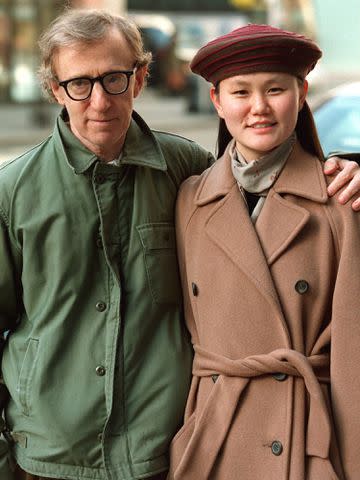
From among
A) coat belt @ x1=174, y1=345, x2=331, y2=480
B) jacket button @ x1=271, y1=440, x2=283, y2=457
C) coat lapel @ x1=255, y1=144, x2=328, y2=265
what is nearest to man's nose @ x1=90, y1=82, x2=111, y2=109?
coat lapel @ x1=255, y1=144, x2=328, y2=265

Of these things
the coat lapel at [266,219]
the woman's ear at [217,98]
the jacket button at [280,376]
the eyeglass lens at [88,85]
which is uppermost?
the eyeglass lens at [88,85]

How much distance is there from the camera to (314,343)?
97.6 inches

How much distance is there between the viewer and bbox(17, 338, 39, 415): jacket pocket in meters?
2.67

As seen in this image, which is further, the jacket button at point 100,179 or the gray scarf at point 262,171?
the jacket button at point 100,179

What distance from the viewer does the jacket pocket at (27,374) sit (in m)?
2.67

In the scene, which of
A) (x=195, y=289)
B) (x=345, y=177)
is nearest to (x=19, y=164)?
(x=195, y=289)

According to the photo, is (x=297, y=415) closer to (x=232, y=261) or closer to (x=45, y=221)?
(x=232, y=261)

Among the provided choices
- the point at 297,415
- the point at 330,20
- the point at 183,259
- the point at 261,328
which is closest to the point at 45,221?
the point at 183,259

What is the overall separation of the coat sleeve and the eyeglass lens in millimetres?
834

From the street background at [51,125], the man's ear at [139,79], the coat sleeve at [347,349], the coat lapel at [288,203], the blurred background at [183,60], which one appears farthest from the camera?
the street background at [51,125]

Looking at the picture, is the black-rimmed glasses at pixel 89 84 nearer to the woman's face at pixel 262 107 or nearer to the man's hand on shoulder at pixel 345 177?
the woman's face at pixel 262 107

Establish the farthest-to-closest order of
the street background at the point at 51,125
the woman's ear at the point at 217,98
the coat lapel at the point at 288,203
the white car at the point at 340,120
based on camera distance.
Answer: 1. the street background at the point at 51,125
2. the white car at the point at 340,120
3. the woman's ear at the point at 217,98
4. the coat lapel at the point at 288,203

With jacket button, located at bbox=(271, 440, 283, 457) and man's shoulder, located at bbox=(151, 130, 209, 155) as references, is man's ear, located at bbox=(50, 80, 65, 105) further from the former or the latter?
jacket button, located at bbox=(271, 440, 283, 457)

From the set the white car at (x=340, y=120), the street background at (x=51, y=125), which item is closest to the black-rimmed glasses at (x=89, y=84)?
the white car at (x=340, y=120)
